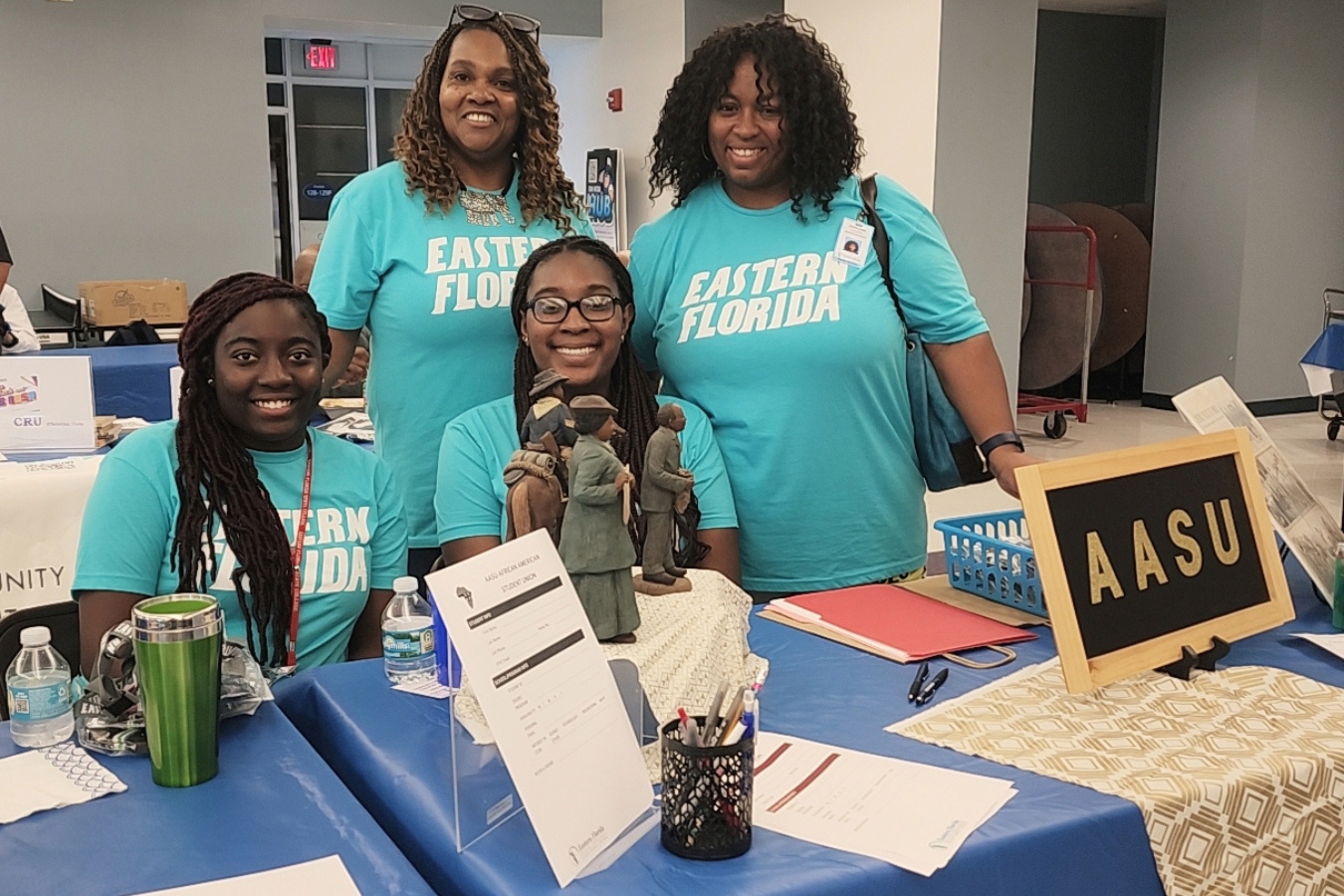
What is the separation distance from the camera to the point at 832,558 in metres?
2.08

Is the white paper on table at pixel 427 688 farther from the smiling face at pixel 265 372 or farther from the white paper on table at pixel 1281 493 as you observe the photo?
the white paper on table at pixel 1281 493

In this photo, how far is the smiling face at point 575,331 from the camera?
178 cm

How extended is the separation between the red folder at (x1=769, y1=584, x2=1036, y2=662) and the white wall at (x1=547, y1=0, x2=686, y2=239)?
646 cm

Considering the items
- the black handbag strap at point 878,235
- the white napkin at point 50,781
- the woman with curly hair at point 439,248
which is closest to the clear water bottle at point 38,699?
the white napkin at point 50,781

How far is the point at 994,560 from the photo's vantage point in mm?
1866

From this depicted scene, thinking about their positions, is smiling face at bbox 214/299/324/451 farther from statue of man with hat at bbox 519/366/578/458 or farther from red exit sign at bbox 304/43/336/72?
red exit sign at bbox 304/43/336/72

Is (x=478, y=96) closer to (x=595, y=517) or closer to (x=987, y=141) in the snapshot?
(x=595, y=517)


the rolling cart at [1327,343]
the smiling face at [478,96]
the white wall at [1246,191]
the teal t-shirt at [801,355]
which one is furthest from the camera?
the white wall at [1246,191]

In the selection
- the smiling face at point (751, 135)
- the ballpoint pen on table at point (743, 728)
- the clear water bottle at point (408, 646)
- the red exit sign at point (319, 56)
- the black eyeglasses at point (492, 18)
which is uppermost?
the red exit sign at point (319, 56)

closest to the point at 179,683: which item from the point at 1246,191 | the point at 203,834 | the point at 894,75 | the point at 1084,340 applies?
the point at 203,834

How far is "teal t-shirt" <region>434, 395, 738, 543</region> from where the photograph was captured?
1.78 meters

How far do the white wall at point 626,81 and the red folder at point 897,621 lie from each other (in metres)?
6.46

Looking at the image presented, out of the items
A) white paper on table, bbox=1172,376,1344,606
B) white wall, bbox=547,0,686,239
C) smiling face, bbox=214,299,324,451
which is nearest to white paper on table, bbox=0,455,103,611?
smiling face, bbox=214,299,324,451

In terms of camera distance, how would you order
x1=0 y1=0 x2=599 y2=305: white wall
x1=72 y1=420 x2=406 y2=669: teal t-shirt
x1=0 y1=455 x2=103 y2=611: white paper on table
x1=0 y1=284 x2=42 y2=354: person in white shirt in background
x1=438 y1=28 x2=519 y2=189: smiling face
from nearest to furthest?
1. x1=72 y1=420 x2=406 y2=669: teal t-shirt
2. x1=438 y1=28 x2=519 y2=189: smiling face
3. x1=0 y1=455 x2=103 y2=611: white paper on table
4. x1=0 y1=284 x2=42 y2=354: person in white shirt in background
5. x1=0 y1=0 x2=599 y2=305: white wall
